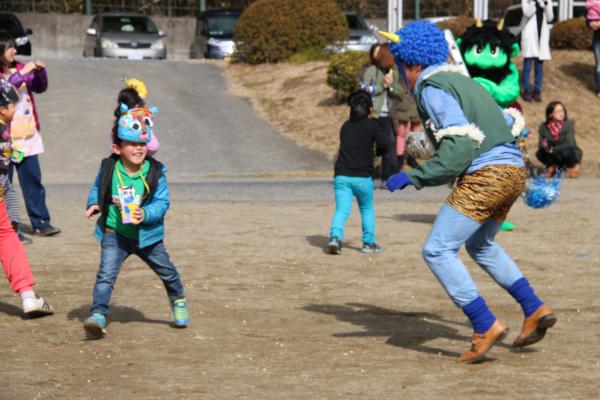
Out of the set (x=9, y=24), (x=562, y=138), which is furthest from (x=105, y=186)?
(x=9, y=24)

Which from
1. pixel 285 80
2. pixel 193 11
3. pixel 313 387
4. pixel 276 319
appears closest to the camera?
pixel 313 387

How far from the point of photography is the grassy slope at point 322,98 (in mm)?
22203

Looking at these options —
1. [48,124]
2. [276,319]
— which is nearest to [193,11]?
[48,124]

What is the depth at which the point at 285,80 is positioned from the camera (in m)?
26.8

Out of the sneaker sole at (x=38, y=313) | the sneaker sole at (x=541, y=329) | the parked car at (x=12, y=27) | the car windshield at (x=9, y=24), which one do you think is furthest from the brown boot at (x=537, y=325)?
the car windshield at (x=9, y=24)

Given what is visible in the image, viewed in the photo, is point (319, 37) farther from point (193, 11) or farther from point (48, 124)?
point (193, 11)

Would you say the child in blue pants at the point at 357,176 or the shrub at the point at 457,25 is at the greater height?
the child in blue pants at the point at 357,176

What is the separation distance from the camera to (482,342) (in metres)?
6.52

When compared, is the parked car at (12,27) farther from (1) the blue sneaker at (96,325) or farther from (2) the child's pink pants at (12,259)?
(1) the blue sneaker at (96,325)

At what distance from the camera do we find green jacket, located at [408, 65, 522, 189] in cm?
642

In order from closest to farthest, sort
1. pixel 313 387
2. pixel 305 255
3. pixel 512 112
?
pixel 313 387
pixel 512 112
pixel 305 255

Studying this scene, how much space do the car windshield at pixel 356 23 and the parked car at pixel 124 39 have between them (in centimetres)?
498

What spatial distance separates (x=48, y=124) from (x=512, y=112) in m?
14.5

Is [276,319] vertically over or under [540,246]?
over
